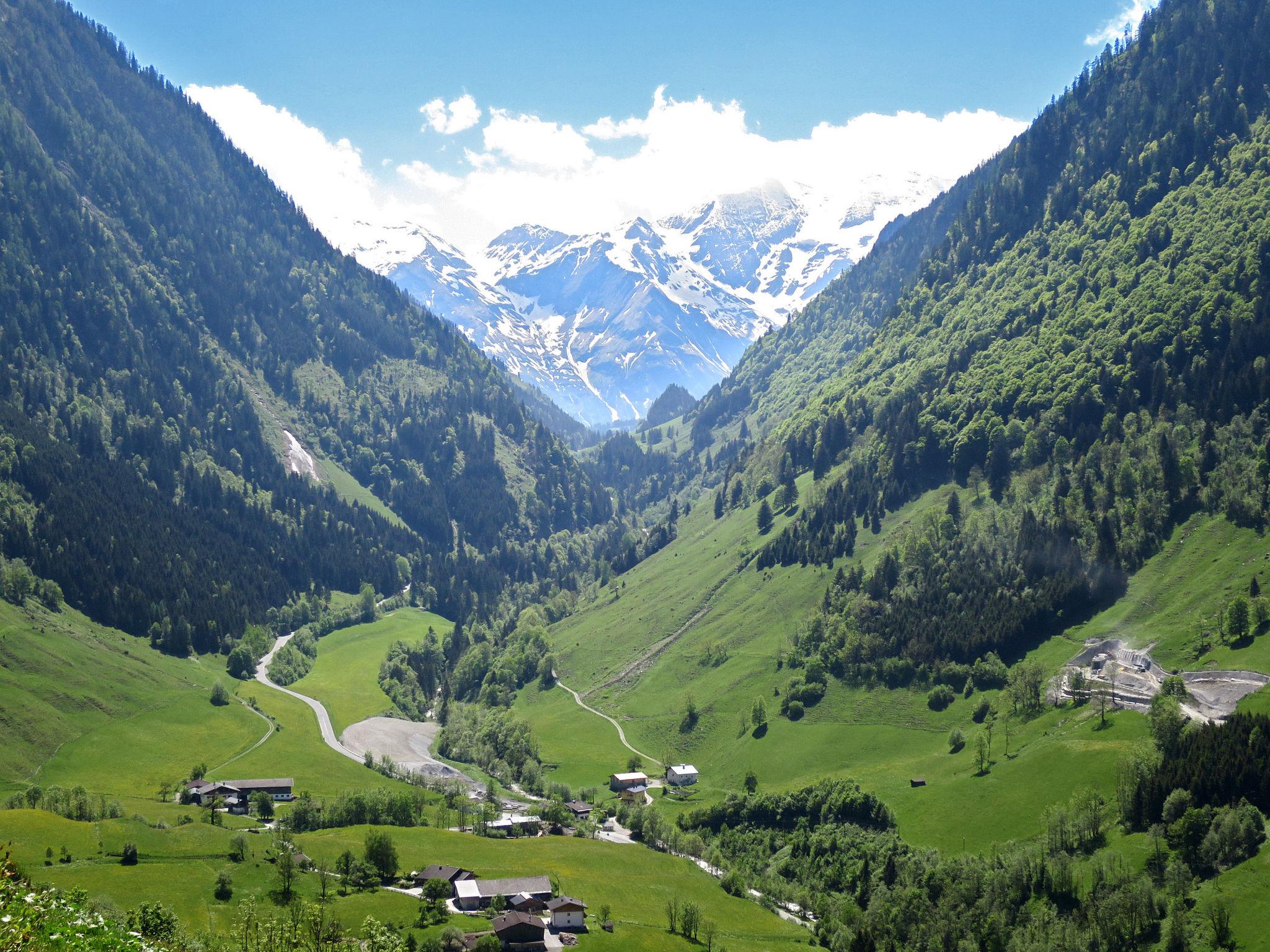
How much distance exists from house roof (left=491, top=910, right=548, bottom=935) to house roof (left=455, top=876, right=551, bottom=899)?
257 inches

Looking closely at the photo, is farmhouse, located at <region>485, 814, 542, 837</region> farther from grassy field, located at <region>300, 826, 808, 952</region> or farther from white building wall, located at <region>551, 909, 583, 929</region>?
white building wall, located at <region>551, 909, 583, 929</region>

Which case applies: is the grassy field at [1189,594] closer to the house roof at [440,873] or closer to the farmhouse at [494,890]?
the farmhouse at [494,890]

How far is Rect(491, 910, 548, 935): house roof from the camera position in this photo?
112 m

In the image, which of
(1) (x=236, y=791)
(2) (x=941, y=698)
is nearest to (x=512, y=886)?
(1) (x=236, y=791)

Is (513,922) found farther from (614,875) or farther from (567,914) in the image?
(614,875)

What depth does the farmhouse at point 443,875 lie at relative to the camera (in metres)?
125

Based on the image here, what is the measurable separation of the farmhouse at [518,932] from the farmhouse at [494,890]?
22.9ft

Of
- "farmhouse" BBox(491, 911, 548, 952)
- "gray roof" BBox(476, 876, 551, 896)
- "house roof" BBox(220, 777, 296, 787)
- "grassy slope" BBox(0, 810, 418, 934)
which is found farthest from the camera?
"house roof" BBox(220, 777, 296, 787)

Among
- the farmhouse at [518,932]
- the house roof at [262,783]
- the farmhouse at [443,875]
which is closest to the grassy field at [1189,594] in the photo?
the farmhouse at [518,932]

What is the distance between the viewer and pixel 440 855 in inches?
5472

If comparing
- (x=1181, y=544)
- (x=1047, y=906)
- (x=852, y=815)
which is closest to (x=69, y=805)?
(x=852, y=815)

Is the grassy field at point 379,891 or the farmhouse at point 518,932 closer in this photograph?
the grassy field at point 379,891

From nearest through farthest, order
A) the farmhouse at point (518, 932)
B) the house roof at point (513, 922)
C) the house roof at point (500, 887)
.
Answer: the farmhouse at point (518, 932) < the house roof at point (513, 922) < the house roof at point (500, 887)

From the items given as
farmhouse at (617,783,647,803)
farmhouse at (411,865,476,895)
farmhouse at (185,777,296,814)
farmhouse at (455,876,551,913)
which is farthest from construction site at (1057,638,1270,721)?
farmhouse at (185,777,296,814)
